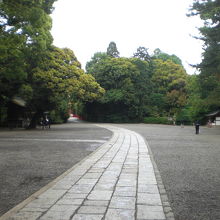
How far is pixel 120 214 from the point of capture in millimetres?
3711

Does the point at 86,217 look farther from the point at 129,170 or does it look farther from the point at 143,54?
the point at 143,54

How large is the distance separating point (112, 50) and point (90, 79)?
3294cm

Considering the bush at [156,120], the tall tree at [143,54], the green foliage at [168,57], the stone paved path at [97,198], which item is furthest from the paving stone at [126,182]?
the green foliage at [168,57]

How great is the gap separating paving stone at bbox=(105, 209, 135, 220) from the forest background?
31.8 ft

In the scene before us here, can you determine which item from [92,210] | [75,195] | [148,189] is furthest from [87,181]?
[92,210]

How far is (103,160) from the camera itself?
8312 millimetres

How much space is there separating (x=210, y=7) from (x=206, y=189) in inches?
686

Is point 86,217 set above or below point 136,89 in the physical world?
below

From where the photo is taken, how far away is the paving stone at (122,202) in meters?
4.03

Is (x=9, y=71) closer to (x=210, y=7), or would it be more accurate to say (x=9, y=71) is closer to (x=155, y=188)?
(x=210, y=7)

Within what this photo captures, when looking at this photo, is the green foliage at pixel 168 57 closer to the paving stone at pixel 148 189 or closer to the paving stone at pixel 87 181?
the paving stone at pixel 87 181

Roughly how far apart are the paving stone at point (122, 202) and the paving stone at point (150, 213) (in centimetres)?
15

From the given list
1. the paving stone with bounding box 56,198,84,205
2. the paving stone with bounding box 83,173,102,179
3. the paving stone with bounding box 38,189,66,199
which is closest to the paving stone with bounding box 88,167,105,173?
the paving stone with bounding box 83,173,102,179

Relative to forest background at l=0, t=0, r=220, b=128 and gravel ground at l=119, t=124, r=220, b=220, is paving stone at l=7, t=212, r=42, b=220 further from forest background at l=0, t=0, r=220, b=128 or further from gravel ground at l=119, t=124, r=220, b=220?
forest background at l=0, t=0, r=220, b=128
